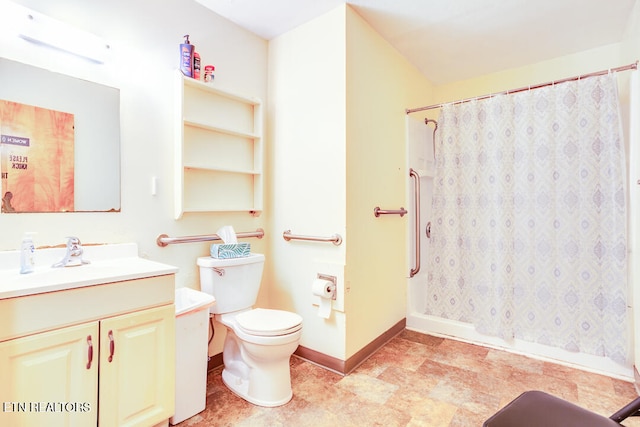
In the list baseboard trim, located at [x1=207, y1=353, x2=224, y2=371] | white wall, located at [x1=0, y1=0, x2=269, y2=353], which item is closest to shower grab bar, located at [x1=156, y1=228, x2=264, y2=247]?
white wall, located at [x1=0, y1=0, x2=269, y2=353]

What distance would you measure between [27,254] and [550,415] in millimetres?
2070

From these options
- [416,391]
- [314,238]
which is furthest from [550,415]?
[314,238]

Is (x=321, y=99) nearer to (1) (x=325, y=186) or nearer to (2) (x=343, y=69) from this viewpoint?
(2) (x=343, y=69)

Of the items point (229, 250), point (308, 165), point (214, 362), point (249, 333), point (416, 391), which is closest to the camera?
point (249, 333)

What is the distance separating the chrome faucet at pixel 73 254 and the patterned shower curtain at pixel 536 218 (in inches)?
97.3

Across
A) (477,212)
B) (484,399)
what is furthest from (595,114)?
(484,399)

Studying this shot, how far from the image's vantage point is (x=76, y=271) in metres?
1.39

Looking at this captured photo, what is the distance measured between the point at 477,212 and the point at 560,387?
1.25 meters

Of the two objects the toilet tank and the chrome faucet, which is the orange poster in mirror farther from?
the toilet tank

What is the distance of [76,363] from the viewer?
119 cm

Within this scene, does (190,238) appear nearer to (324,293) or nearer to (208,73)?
(324,293)

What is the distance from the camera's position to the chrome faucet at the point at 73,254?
1.47m

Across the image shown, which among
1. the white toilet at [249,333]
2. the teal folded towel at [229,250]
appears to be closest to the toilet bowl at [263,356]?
the white toilet at [249,333]

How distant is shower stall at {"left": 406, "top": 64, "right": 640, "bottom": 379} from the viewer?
199 centimetres
